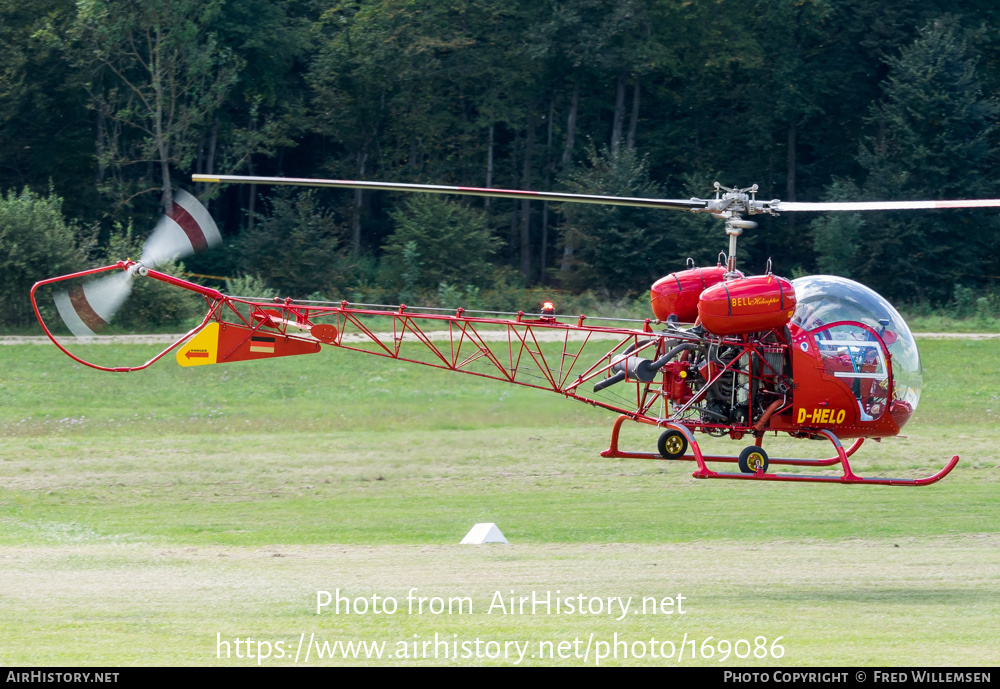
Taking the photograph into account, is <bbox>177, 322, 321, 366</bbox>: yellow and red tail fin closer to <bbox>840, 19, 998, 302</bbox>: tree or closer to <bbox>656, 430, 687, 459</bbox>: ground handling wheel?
<bbox>656, 430, 687, 459</bbox>: ground handling wheel

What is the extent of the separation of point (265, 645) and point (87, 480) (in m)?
9.93

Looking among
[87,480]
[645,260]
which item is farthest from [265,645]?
[645,260]

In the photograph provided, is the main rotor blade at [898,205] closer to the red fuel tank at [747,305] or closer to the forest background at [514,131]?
the red fuel tank at [747,305]

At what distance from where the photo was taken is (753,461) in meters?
11.6

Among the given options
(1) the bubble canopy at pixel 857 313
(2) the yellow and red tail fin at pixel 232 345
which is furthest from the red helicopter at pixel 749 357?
(2) the yellow and red tail fin at pixel 232 345

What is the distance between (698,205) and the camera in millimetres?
11117

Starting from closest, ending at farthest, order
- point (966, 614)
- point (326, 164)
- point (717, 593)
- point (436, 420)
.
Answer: point (966, 614) → point (717, 593) → point (436, 420) → point (326, 164)

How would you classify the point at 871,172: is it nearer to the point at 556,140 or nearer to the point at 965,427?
the point at 556,140

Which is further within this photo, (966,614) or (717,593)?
(717,593)

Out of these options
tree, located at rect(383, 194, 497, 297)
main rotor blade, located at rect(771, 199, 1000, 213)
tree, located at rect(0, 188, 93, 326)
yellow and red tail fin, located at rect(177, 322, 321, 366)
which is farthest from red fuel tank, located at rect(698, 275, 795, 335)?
tree, located at rect(383, 194, 497, 297)

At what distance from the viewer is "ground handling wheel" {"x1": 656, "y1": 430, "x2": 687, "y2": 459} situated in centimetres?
1191

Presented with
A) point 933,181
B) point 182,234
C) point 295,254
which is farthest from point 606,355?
point 933,181

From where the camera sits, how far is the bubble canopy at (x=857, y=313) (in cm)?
1181

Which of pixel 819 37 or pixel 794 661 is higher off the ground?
pixel 819 37
